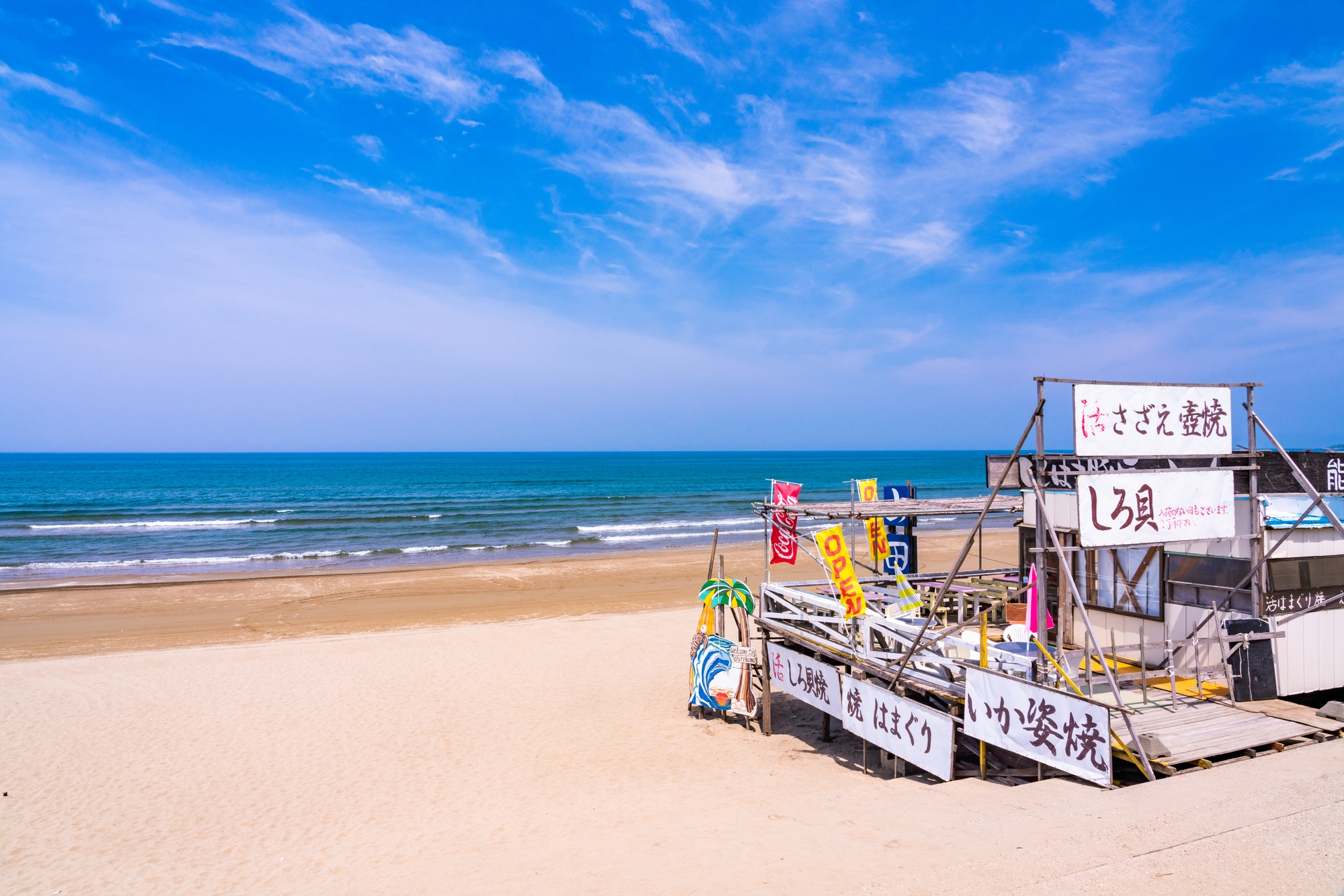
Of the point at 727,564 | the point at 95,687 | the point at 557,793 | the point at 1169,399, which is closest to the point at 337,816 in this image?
the point at 557,793

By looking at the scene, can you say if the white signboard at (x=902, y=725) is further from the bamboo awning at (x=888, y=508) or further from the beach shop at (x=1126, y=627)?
the bamboo awning at (x=888, y=508)

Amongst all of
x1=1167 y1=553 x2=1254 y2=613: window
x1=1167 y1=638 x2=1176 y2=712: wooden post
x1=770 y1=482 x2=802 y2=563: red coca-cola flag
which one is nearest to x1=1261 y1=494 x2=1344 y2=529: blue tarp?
x1=1167 y1=553 x2=1254 y2=613: window

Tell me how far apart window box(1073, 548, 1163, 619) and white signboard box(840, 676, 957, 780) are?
142 inches

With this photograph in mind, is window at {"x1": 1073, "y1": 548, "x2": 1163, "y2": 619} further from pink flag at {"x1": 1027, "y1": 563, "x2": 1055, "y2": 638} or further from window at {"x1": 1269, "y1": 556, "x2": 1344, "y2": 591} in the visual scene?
pink flag at {"x1": 1027, "y1": 563, "x2": 1055, "y2": 638}

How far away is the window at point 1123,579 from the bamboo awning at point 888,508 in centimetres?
149

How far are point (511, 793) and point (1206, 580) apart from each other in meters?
9.01

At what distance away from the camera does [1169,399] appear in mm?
7520

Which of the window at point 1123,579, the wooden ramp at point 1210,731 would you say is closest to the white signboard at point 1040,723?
the wooden ramp at point 1210,731

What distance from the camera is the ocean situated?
97.7 ft

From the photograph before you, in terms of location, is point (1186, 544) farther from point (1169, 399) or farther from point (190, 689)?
point (190, 689)

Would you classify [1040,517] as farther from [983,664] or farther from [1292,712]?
[1292,712]

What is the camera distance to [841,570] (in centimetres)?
831

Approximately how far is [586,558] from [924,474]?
80911 millimetres

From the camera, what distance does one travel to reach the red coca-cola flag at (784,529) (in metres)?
11.1
